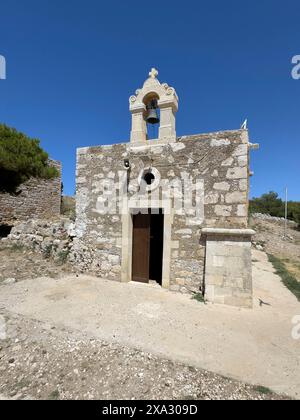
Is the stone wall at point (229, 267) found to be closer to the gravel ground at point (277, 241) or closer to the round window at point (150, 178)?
the round window at point (150, 178)

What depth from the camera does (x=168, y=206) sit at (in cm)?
471

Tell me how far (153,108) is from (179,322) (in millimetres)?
4732

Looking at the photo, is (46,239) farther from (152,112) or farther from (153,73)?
(153,73)

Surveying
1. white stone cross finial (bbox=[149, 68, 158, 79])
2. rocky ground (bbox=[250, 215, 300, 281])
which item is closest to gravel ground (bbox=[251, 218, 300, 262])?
rocky ground (bbox=[250, 215, 300, 281])

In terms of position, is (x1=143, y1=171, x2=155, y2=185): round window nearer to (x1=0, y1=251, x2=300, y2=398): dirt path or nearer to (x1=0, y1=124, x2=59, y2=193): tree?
(x1=0, y1=251, x2=300, y2=398): dirt path

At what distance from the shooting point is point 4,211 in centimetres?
1173

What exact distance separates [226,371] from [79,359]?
1.57 m

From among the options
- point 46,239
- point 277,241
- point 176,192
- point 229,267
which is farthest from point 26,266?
point 277,241

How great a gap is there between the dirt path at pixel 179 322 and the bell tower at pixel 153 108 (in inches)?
136

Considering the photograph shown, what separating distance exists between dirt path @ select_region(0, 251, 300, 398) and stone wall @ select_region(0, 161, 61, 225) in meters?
8.65

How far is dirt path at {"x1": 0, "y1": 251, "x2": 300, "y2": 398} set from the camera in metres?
2.38

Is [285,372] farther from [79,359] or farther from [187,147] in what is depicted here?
[187,147]

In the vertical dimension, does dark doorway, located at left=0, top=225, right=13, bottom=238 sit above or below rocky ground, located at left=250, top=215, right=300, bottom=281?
above
